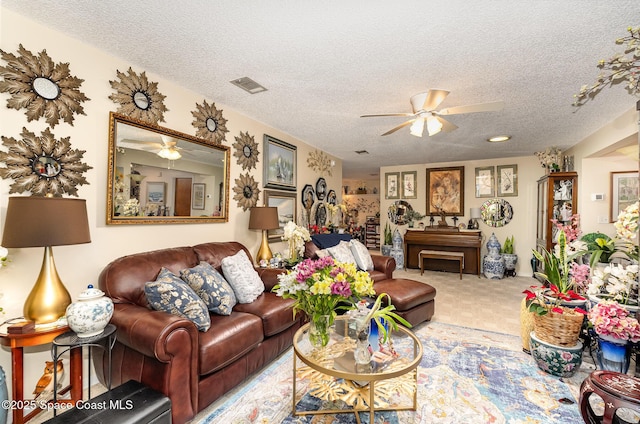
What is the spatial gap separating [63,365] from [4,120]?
1604 mm

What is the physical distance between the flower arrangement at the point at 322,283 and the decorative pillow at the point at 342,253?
188 cm

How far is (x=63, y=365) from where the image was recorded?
1.90 m

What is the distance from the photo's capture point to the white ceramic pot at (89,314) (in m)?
1.51

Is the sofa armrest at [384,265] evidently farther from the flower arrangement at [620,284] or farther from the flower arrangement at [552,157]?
the flower arrangement at [552,157]

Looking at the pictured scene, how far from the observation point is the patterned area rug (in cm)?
175

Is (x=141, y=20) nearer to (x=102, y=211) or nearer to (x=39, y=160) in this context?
(x=39, y=160)

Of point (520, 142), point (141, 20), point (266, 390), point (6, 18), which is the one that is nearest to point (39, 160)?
point (6, 18)

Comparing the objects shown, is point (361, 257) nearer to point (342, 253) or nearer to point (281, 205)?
point (342, 253)

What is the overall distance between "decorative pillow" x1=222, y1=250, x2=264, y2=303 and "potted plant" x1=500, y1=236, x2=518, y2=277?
5202mm

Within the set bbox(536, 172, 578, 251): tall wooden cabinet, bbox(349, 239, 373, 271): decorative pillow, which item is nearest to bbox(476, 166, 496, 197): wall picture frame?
bbox(536, 172, 578, 251): tall wooden cabinet

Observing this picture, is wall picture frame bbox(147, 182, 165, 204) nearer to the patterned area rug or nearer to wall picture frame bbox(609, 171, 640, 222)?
the patterned area rug

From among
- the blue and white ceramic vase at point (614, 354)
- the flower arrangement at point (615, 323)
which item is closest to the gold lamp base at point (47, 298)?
the flower arrangement at point (615, 323)

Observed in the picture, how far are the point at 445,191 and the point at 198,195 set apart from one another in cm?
529

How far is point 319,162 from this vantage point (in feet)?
17.0
